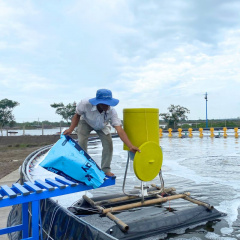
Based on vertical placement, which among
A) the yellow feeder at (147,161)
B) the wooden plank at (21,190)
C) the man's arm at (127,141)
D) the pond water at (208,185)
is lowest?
the pond water at (208,185)

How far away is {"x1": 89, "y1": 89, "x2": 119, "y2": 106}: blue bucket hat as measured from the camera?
13.1 ft

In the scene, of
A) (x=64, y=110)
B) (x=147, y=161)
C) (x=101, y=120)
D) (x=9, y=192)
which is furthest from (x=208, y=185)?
(x=64, y=110)

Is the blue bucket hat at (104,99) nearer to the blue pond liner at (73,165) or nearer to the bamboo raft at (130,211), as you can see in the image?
the blue pond liner at (73,165)

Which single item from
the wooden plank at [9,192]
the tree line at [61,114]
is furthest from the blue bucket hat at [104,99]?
the tree line at [61,114]

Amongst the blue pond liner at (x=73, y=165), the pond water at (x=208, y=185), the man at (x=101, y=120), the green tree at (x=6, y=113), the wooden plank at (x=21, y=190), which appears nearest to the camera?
the wooden plank at (x=21, y=190)

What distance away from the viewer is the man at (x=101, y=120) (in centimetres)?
402

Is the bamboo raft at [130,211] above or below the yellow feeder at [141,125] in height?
below

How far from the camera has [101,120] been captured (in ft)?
14.2

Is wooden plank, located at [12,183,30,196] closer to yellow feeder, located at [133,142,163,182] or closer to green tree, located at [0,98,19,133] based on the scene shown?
yellow feeder, located at [133,142,163,182]

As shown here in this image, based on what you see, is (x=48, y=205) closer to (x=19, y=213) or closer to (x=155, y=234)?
(x=19, y=213)

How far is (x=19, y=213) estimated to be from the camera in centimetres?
393

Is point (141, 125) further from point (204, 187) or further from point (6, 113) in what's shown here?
point (6, 113)

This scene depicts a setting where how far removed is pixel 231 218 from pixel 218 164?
5.05m

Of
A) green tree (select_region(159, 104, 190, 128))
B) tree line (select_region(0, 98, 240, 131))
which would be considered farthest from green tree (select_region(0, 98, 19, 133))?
green tree (select_region(159, 104, 190, 128))
